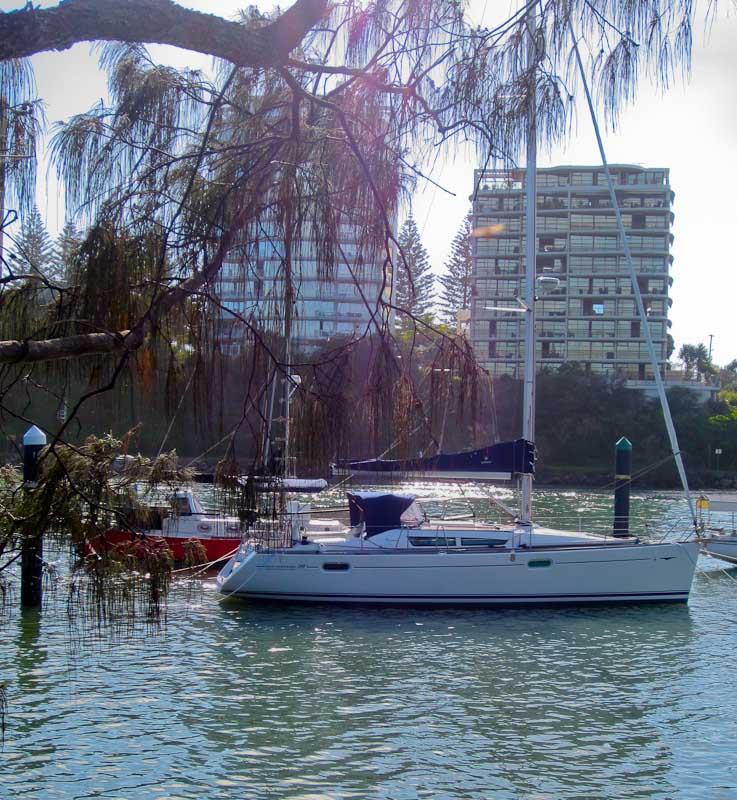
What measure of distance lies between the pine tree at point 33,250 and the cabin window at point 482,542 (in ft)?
36.7

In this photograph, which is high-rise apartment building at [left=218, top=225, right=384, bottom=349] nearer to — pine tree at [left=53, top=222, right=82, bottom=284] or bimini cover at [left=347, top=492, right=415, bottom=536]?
pine tree at [left=53, top=222, right=82, bottom=284]

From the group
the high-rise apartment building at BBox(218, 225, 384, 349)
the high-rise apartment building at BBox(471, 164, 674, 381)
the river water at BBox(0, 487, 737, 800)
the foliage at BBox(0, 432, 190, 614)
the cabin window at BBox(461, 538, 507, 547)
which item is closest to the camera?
the foliage at BBox(0, 432, 190, 614)

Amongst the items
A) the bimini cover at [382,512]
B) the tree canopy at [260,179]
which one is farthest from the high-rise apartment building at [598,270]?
the tree canopy at [260,179]

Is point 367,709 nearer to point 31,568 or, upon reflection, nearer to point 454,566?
point 31,568

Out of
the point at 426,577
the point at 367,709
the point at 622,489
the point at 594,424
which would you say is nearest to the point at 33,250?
the point at 367,709

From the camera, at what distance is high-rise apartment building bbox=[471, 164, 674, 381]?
157ft

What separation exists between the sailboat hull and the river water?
64 centimetres

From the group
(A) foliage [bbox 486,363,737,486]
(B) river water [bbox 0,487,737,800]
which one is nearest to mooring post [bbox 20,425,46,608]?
(B) river water [bbox 0,487,737,800]

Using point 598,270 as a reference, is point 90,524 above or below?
below

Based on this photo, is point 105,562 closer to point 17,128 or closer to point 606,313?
point 17,128

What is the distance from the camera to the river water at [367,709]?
6918mm

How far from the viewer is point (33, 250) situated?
133 inches

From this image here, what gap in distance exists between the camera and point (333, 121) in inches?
130

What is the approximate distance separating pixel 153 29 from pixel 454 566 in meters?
11.8
